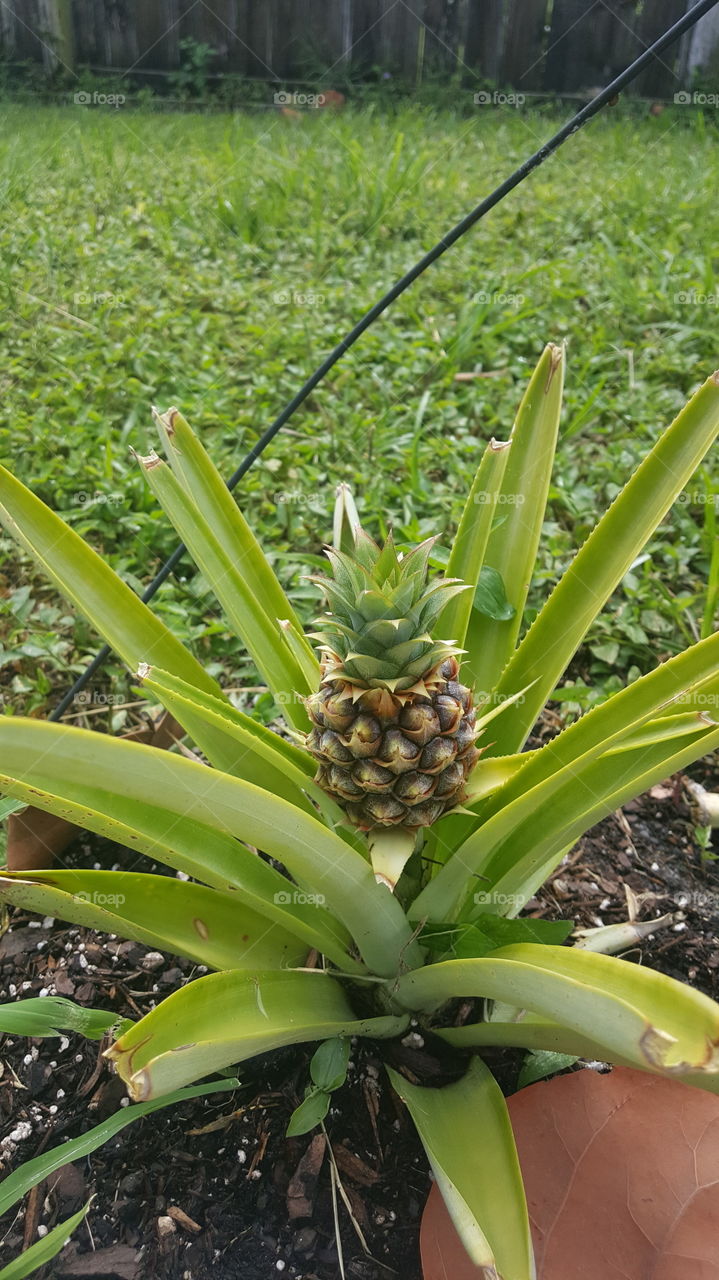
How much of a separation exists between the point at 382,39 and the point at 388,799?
858 cm

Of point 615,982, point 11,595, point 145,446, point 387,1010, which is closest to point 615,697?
point 615,982

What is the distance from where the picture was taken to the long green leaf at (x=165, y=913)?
42.4 inches

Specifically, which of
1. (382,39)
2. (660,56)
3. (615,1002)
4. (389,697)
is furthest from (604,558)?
(382,39)

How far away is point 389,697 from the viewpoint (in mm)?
1054

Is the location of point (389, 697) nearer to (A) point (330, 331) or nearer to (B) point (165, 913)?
(B) point (165, 913)

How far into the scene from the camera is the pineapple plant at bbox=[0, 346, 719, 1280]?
905 millimetres

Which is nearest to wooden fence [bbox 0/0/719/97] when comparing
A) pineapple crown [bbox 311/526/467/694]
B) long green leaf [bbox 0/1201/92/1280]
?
pineapple crown [bbox 311/526/467/694]

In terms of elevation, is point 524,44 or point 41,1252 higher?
point 524,44

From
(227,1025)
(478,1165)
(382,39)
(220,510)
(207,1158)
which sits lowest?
(207,1158)

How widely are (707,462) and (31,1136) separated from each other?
103 inches

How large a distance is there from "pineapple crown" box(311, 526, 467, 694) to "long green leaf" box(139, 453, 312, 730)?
22 centimetres

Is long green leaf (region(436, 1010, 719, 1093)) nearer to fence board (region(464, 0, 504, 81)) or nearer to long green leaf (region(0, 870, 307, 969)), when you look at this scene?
long green leaf (region(0, 870, 307, 969))

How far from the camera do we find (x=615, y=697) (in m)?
1.14

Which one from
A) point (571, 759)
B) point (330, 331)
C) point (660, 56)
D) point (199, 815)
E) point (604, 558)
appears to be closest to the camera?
point (199, 815)
